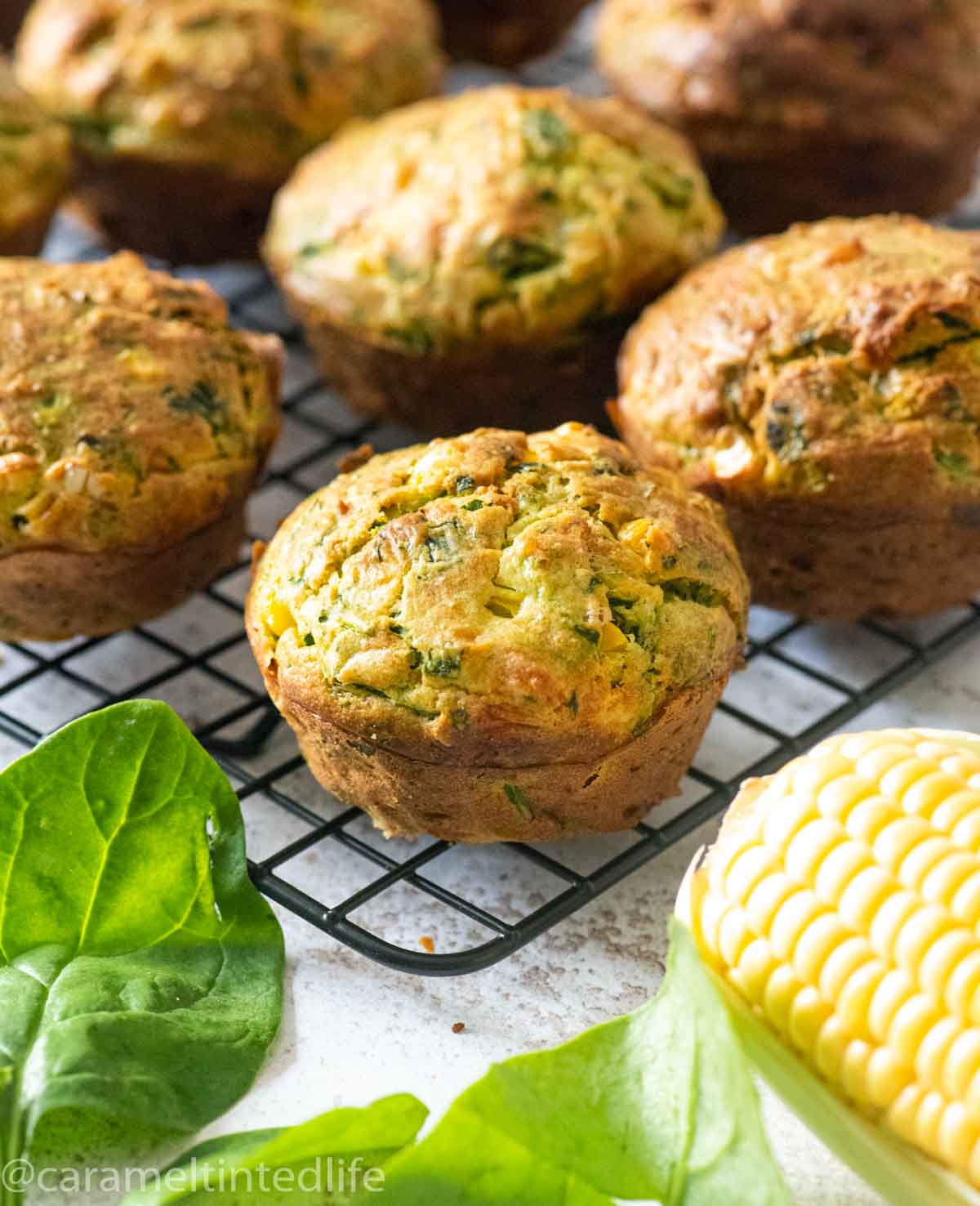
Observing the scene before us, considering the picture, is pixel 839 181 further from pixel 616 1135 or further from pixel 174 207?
pixel 616 1135

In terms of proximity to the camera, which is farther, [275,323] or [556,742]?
[275,323]

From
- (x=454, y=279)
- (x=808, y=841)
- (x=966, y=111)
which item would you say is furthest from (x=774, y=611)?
(x=966, y=111)

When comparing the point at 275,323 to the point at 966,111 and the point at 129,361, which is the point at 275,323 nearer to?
the point at 129,361

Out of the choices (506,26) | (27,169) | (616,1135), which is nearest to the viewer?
(616,1135)

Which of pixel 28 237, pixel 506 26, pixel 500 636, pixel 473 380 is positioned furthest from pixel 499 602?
pixel 506 26

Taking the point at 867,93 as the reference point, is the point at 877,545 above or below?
below

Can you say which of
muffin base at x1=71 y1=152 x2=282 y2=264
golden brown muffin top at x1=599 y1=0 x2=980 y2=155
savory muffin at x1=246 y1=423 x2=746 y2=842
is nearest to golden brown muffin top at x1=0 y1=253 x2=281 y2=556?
savory muffin at x1=246 y1=423 x2=746 y2=842

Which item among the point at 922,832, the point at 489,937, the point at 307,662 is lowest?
the point at 489,937
